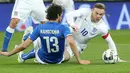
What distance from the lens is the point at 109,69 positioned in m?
8.83

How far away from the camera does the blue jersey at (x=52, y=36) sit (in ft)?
30.6

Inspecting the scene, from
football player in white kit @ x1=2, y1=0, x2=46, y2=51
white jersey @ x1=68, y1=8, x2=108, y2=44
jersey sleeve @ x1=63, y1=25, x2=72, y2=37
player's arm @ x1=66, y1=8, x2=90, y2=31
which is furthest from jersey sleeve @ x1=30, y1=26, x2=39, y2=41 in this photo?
football player in white kit @ x1=2, y1=0, x2=46, y2=51

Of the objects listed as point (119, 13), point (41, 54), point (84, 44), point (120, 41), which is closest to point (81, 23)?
point (84, 44)

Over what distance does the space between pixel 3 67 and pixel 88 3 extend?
1253 cm

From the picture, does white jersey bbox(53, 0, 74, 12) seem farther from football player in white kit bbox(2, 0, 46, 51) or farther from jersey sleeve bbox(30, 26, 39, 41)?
jersey sleeve bbox(30, 26, 39, 41)

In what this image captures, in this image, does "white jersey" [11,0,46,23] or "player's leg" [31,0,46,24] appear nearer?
"white jersey" [11,0,46,23]

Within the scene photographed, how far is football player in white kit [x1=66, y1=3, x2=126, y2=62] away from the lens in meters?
10.1

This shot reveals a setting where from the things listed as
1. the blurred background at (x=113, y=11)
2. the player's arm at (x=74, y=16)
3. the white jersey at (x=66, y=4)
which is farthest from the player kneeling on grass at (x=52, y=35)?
the blurred background at (x=113, y=11)

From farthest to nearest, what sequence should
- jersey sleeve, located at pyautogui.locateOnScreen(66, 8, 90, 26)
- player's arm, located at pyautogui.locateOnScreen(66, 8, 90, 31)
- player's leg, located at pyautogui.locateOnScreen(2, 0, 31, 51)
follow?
player's leg, located at pyautogui.locateOnScreen(2, 0, 31, 51), jersey sleeve, located at pyautogui.locateOnScreen(66, 8, 90, 26), player's arm, located at pyautogui.locateOnScreen(66, 8, 90, 31)

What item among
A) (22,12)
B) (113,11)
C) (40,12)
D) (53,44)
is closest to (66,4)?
(40,12)

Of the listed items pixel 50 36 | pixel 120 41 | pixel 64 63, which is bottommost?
pixel 120 41

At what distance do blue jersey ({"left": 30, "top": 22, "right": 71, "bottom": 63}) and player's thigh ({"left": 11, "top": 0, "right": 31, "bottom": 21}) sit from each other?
186 cm

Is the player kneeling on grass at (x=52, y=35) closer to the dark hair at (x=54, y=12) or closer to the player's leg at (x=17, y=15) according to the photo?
the dark hair at (x=54, y=12)

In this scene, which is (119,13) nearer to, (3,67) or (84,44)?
(84,44)
